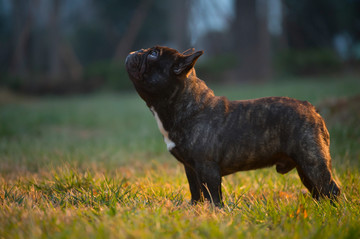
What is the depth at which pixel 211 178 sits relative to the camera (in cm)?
270

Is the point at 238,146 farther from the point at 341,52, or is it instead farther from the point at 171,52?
the point at 341,52

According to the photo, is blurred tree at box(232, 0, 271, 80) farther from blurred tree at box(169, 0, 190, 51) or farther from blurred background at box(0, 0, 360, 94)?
Result: blurred tree at box(169, 0, 190, 51)

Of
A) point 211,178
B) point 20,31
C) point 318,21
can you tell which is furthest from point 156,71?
point 318,21

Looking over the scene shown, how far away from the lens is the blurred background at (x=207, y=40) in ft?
65.0

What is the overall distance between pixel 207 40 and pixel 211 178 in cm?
2495

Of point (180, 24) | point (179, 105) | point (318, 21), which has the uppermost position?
point (318, 21)

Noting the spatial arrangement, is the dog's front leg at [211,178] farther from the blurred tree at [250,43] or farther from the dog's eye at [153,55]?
the blurred tree at [250,43]

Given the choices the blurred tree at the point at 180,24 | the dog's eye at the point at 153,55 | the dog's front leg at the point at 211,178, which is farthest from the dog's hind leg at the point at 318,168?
the blurred tree at the point at 180,24

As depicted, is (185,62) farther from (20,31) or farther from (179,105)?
(20,31)

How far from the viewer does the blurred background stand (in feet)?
65.0

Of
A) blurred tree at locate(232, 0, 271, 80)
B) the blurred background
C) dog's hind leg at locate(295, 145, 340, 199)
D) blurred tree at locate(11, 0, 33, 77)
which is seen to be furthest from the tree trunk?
dog's hind leg at locate(295, 145, 340, 199)

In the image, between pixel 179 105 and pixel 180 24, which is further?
pixel 180 24

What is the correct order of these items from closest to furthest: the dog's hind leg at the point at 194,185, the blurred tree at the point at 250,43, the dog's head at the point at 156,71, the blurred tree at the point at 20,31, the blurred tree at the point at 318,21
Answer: the dog's head at the point at 156,71
the dog's hind leg at the point at 194,185
the blurred tree at the point at 250,43
the blurred tree at the point at 20,31
the blurred tree at the point at 318,21

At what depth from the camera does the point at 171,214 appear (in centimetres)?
248
